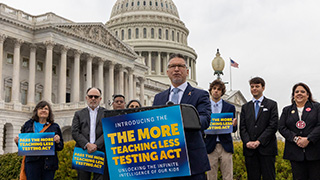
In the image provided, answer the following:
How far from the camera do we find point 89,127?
802 cm

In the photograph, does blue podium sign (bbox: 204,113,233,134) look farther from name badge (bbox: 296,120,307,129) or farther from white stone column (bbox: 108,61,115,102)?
white stone column (bbox: 108,61,115,102)

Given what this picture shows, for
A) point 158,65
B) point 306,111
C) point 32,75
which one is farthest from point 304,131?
point 158,65

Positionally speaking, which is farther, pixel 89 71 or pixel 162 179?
pixel 89 71

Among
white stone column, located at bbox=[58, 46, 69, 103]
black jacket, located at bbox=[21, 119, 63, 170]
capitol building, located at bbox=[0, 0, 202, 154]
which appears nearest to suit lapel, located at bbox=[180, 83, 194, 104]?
black jacket, located at bbox=[21, 119, 63, 170]

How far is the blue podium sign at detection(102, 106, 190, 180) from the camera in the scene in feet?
12.7

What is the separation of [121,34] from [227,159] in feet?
287

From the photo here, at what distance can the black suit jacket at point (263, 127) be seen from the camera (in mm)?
8148

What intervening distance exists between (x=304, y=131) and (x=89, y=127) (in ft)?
14.0

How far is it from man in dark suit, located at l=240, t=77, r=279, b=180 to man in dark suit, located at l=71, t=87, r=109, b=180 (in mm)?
3070

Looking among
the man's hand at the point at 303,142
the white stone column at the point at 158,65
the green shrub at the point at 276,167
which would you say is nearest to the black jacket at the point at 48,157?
the man's hand at the point at 303,142

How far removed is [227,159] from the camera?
8.63 m

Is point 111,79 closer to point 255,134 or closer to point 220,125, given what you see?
point 220,125

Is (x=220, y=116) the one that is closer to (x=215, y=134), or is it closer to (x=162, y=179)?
(x=215, y=134)

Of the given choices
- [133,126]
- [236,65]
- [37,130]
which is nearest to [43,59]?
[236,65]
